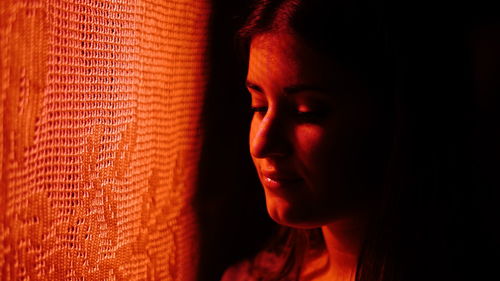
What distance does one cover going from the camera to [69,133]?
63cm

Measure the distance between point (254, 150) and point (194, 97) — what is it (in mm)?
213

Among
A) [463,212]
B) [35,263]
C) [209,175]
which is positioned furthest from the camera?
[209,175]

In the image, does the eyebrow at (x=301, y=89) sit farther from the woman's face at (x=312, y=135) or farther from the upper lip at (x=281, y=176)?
the upper lip at (x=281, y=176)

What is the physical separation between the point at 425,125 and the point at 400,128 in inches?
2.4

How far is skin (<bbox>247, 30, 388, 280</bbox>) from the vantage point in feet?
2.77

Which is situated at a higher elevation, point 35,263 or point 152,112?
point 152,112

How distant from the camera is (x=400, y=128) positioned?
871mm

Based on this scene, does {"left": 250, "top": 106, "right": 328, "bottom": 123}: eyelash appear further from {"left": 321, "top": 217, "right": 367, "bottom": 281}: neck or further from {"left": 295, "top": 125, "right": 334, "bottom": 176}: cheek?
{"left": 321, "top": 217, "right": 367, "bottom": 281}: neck

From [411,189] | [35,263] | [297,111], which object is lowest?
[35,263]

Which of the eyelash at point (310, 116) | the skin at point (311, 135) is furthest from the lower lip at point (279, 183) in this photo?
the eyelash at point (310, 116)

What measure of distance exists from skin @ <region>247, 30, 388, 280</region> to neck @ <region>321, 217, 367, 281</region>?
61 mm

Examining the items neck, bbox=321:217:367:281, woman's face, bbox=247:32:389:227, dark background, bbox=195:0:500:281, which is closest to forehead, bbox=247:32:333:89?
woman's face, bbox=247:32:389:227

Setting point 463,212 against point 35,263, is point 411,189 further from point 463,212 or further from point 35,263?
point 35,263

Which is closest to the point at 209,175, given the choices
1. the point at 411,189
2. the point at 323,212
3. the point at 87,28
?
the point at 323,212
